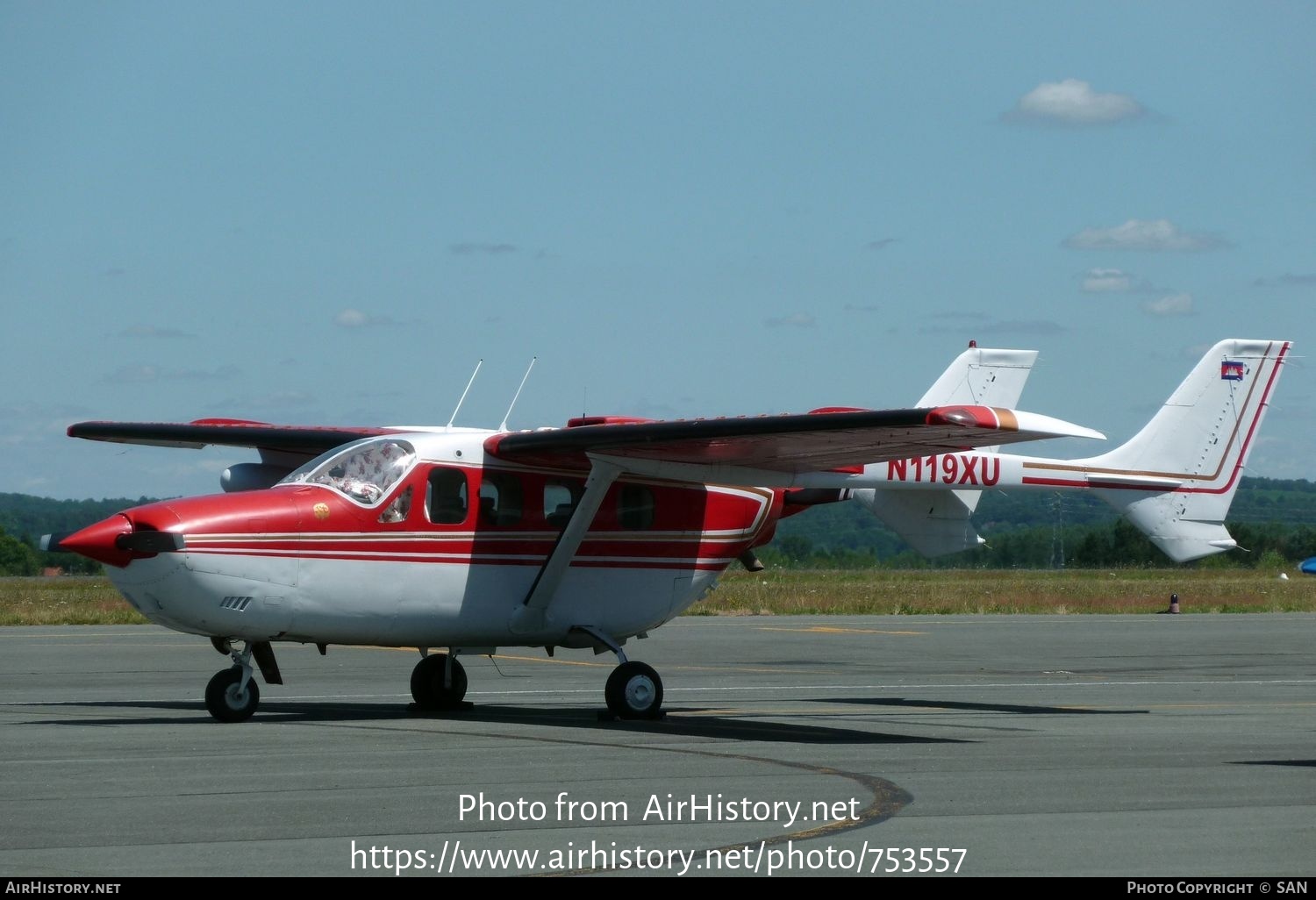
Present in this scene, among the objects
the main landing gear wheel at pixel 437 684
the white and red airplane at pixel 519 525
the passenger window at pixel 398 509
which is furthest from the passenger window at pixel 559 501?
the main landing gear wheel at pixel 437 684

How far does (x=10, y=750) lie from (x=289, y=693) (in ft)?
20.3

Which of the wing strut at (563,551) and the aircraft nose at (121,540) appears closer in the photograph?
the aircraft nose at (121,540)

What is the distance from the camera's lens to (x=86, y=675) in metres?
22.0

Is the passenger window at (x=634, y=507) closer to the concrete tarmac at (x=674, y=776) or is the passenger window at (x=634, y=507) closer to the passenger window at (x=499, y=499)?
the passenger window at (x=499, y=499)

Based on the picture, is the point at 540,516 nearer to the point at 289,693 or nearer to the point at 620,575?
the point at 620,575

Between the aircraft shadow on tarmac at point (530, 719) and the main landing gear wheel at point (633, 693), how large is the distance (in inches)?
3.5

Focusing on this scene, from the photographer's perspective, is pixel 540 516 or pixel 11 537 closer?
pixel 540 516

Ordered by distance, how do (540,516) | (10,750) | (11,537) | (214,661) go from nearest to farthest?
(10,750) < (540,516) < (214,661) < (11,537)

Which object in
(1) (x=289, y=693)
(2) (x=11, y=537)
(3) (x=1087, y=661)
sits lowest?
(2) (x=11, y=537)

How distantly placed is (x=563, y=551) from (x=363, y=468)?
1992 mm

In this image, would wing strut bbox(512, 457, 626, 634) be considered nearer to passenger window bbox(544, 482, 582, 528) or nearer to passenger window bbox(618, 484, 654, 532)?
passenger window bbox(544, 482, 582, 528)

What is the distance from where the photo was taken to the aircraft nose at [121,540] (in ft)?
44.2
